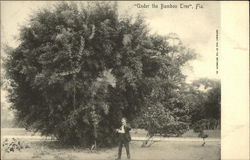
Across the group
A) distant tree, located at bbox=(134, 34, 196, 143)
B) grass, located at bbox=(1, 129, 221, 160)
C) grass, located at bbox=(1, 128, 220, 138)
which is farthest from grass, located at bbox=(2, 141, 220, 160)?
distant tree, located at bbox=(134, 34, 196, 143)

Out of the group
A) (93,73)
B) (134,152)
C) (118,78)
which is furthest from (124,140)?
(93,73)

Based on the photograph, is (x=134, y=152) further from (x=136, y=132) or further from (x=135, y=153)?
(x=136, y=132)

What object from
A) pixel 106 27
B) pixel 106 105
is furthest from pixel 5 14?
pixel 106 105

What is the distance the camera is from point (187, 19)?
646 centimetres

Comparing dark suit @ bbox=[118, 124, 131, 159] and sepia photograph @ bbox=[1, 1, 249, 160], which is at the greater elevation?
sepia photograph @ bbox=[1, 1, 249, 160]

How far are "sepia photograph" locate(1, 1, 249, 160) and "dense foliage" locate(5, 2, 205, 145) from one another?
1 cm

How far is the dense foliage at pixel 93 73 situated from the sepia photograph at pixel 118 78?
13 mm

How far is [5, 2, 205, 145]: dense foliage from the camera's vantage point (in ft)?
21.1

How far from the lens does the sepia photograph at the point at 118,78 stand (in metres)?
6.41

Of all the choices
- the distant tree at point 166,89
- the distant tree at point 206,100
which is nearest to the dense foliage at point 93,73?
the distant tree at point 166,89

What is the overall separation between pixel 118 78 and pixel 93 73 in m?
0.33

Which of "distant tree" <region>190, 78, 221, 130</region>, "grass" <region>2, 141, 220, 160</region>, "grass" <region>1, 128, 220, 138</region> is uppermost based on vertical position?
"distant tree" <region>190, 78, 221, 130</region>

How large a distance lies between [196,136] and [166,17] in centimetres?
160

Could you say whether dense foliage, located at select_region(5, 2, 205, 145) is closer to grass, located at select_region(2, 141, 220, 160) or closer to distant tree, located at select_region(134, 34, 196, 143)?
distant tree, located at select_region(134, 34, 196, 143)
